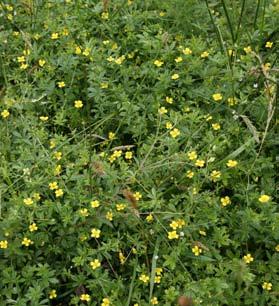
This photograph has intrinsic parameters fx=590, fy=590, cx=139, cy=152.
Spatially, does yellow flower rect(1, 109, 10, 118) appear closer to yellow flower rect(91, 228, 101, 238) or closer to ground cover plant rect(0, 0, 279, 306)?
ground cover plant rect(0, 0, 279, 306)

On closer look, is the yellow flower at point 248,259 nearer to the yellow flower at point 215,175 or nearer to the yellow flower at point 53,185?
the yellow flower at point 215,175

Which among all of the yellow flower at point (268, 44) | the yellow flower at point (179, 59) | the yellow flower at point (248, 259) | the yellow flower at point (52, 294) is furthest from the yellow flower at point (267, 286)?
the yellow flower at point (268, 44)

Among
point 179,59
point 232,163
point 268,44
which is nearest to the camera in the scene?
point 232,163

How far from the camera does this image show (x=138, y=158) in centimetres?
297

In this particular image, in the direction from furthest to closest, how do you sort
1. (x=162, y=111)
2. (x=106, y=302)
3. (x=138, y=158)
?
1. (x=162, y=111)
2. (x=138, y=158)
3. (x=106, y=302)

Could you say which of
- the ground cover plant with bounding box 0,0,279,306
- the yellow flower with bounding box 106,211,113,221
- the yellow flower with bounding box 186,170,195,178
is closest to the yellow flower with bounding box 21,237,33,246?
the ground cover plant with bounding box 0,0,279,306

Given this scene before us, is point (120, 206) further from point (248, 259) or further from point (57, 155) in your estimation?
point (248, 259)

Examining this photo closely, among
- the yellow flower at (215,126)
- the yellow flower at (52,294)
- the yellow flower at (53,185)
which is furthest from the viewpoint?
the yellow flower at (215,126)

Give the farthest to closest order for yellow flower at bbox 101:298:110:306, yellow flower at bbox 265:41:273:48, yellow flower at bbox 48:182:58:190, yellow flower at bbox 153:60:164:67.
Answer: yellow flower at bbox 265:41:273:48 → yellow flower at bbox 153:60:164:67 → yellow flower at bbox 48:182:58:190 → yellow flower at bbox 101:298:110:306

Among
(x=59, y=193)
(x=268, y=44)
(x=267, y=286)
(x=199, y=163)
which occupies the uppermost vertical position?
(x=268, y=44)

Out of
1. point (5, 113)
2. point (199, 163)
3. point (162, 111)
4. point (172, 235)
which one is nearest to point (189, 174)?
point (199, 163)

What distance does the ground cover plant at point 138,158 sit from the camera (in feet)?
8.69

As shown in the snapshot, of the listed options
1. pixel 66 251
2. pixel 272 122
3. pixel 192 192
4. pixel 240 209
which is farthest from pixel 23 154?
pixel 272 122

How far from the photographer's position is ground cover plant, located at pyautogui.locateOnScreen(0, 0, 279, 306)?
265 cm
